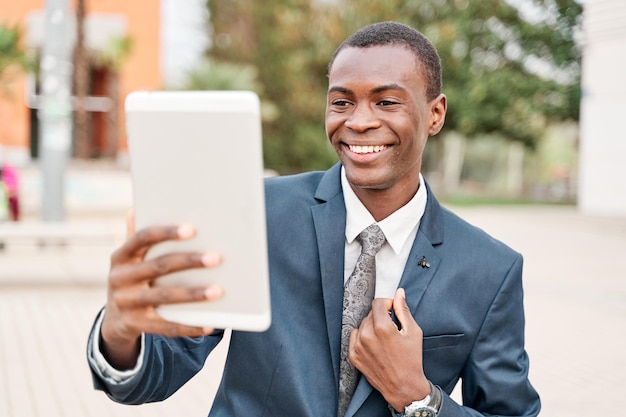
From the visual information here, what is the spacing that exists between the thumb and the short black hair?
1.48 ft

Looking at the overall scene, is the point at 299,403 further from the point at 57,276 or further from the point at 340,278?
the point at 57,276

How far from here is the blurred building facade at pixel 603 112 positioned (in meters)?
20.5

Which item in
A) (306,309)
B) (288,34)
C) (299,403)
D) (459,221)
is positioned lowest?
(299,403)

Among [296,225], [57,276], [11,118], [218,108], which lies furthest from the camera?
[11,118]

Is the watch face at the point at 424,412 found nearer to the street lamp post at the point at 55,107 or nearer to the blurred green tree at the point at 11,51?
the street lamp post at the point at 55,107

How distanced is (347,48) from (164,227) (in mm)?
715

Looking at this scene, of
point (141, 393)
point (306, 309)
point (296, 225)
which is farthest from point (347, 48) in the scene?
point (141, 393)

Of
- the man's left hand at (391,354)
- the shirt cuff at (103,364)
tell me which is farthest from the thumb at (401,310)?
the shirt cuff at (103,364)

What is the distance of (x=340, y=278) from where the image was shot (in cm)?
176

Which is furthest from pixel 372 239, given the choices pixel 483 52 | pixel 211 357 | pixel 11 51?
pixel 483 52

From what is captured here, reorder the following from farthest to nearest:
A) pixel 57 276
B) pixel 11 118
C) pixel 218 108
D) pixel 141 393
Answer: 1. pixel 11 118
2. pixel 57 276
3. pixel 141 393
4. pixel 218 108

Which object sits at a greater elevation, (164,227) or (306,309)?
(164,227)

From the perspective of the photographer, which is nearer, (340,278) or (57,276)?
(340,278)

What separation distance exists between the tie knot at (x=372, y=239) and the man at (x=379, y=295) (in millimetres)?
15
